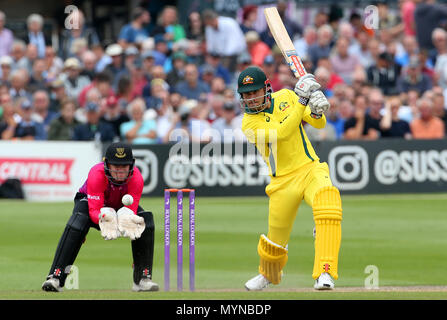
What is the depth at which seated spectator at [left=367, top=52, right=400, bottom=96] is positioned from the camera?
21953 mm

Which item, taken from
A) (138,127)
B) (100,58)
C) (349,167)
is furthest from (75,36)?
(349,167)

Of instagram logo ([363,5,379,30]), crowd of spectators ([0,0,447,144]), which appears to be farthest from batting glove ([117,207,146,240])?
instagram logo ([363,5,379,30])

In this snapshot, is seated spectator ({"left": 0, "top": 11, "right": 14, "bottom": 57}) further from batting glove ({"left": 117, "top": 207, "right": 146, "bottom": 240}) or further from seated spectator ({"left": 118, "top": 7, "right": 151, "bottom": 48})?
batting glove ({"left": 117, "top": 207, "right": 146, "bottom": 240})

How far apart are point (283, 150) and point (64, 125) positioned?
10240 mm

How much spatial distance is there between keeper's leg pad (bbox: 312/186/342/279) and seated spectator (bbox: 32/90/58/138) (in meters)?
11.5

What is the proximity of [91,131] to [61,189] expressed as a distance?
4.27ft

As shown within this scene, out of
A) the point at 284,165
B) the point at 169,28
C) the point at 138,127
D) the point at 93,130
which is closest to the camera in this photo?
the point at 284,165

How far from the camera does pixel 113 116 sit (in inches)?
771

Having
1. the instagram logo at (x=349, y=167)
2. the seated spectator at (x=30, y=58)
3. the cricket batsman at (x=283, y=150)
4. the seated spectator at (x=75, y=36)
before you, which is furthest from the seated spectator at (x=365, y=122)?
the cricket batsman at (x=283, y=150)

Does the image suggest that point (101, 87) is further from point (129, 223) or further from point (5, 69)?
point (129, 223)

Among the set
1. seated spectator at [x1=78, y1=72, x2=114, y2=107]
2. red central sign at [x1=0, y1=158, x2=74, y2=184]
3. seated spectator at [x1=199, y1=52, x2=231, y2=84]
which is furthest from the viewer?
seated spectator at [x1=199, y1=52, x2=231, y2=84]

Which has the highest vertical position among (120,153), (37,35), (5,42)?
(37,35)
